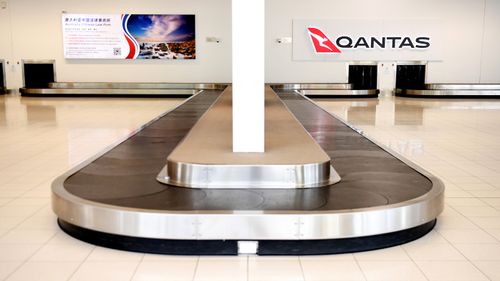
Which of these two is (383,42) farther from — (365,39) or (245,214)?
(245,214)

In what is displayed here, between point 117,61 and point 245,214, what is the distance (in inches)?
742

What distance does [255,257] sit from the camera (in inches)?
178

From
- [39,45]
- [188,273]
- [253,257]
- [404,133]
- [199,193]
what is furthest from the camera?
[39,45]

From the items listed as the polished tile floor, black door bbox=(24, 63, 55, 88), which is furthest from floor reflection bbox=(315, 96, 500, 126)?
black door bbox=(24, 63, 55, 88)

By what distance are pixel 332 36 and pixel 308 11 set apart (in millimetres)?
1432

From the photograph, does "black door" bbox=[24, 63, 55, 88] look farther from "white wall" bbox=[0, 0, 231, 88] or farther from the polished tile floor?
the polished tile floor

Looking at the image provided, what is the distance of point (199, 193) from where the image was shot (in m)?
5.37

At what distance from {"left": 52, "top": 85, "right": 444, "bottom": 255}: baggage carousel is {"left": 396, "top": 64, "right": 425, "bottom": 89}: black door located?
17500 millimetres

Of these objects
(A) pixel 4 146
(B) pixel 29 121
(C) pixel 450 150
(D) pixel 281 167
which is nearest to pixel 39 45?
(B) pixel 29 121

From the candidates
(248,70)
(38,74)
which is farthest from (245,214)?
(38,74)

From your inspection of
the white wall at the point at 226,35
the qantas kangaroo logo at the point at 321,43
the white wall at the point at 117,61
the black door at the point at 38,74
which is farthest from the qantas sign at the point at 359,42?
the black door at the point at 38,74

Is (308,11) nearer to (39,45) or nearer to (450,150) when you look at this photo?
(39,45)

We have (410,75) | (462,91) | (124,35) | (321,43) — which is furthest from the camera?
(410,75)

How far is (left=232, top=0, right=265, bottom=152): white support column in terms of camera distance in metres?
6.03
